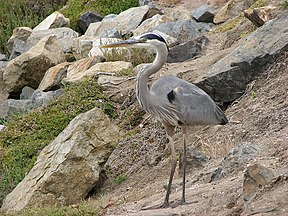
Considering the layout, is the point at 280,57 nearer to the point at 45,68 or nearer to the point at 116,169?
the point at 116,169

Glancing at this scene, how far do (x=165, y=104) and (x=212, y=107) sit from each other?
474mm

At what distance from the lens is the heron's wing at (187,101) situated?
6.67m

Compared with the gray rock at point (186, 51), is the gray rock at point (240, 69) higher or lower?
higher

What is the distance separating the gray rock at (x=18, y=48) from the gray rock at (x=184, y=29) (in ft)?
11.5

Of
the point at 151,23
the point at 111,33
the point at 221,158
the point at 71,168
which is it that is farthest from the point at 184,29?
the point at 221,158

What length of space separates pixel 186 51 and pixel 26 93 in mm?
3830

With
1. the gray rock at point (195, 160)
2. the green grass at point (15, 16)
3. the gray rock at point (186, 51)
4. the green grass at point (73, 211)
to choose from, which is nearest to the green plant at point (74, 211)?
the green grass at point (73, 211)

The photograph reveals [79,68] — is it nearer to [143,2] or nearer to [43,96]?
[43,96]

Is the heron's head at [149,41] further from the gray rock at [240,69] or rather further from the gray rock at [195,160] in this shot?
the gray rock at [240,69]

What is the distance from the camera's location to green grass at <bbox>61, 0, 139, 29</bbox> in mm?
18156

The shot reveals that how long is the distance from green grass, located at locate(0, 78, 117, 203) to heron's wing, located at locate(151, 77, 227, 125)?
3.88 m

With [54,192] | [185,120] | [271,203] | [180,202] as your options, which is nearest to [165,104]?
[185,120]

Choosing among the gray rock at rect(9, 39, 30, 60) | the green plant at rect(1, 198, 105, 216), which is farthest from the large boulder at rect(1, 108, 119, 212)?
the gray rock at rect(9, 39, 30, 60)

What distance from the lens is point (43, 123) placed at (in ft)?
36.0
